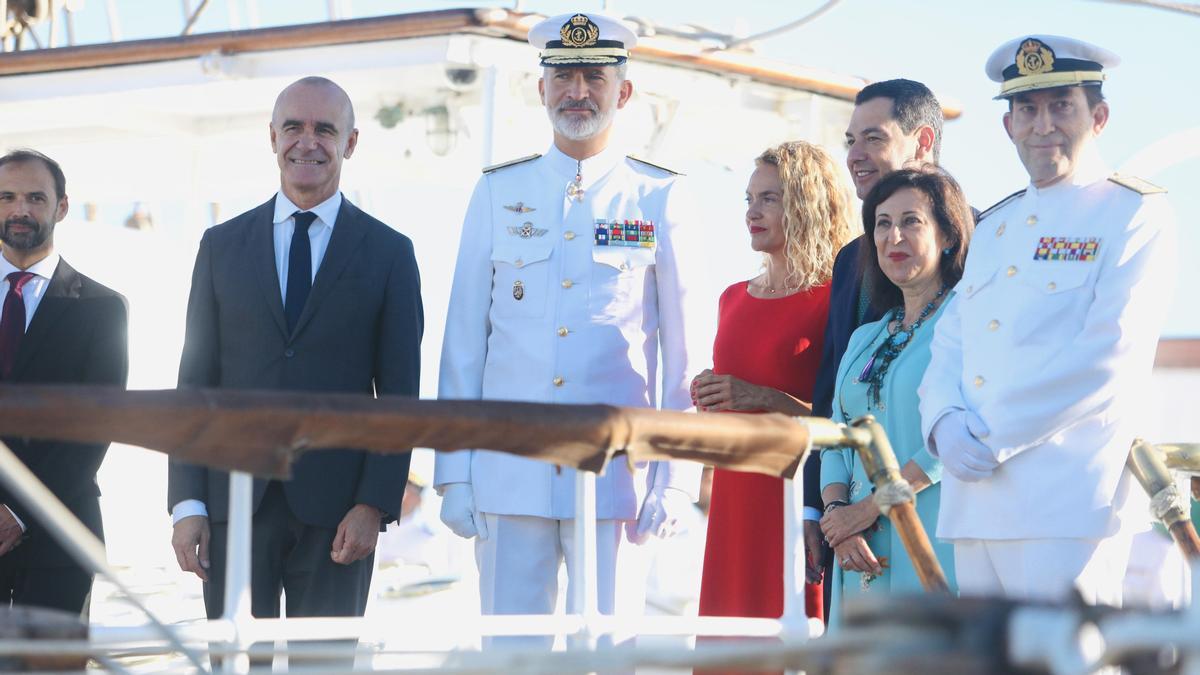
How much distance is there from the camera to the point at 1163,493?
289 cm

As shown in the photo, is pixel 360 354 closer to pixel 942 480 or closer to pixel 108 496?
pixel 942 480

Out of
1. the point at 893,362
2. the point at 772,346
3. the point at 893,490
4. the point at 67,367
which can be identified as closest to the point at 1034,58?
the point at 893,362

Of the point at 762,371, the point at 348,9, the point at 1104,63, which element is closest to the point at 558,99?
the point at 762,371

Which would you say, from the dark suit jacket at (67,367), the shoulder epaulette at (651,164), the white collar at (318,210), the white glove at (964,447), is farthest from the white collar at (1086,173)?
the dark suit jacket at (67,367)

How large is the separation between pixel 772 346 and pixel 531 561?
92cm

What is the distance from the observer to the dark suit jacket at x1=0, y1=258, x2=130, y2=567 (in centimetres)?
429

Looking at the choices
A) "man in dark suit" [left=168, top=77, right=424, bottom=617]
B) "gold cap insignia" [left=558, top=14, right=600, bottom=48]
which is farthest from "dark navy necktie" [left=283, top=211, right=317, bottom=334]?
"gold cap insignia" [left=558, top=14, right=600, bottom=48]

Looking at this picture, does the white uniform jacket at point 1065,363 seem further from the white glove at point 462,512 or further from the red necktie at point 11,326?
the red necktie at point 11,326

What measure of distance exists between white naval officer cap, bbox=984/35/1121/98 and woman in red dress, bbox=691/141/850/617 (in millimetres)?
969

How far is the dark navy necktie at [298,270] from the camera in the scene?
399cm

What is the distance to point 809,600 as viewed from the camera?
431 cm

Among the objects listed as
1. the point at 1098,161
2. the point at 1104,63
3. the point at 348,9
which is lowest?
the point at 1098,161

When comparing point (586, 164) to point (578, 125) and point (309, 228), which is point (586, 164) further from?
point (309, 228)

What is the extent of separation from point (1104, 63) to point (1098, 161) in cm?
22
